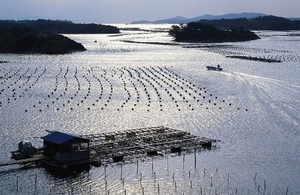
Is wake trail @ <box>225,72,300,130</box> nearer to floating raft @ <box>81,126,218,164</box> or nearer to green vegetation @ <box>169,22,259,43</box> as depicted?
floating raft @ <box>81,126,218,164</box>

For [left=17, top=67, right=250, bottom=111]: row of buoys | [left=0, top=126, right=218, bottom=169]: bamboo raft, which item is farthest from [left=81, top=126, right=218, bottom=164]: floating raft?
[left=17, top=67, right=250, bottom=111]: row of buoys

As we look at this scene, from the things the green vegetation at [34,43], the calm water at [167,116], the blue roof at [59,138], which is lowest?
the calm water at [167,116]

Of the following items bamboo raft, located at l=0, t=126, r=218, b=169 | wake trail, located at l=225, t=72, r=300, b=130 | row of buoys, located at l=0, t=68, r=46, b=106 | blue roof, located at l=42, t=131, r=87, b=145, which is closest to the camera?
blue roof, located at l=42, t=131, r=87, b=145

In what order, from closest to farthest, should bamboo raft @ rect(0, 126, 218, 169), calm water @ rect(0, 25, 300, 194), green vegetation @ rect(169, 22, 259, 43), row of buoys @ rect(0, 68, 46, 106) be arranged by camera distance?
calm water @ rect(0, 25, 300, 194)
bamboo raft @ rect(0, 126, 218, 169)
row of buoys @ rect(0, 68, 46, 106)
green vegetation @ rect(169, 22, 259, 43)

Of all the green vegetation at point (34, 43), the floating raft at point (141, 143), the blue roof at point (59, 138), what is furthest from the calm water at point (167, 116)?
the green vegetation at point (34, 43)

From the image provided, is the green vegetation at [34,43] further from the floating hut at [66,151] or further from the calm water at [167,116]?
the floating hut at [66,151]

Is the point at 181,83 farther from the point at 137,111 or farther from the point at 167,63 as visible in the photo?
the point at 167,63
